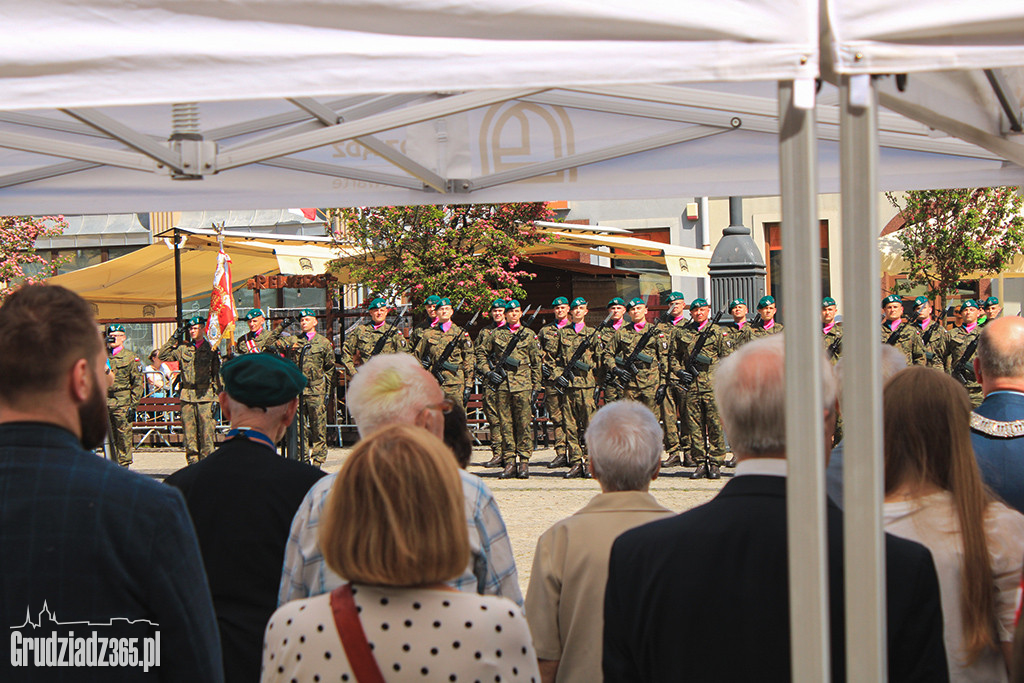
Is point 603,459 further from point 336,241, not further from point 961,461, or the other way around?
point 336,241

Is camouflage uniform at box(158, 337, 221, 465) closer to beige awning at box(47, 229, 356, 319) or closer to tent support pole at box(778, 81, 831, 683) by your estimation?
beige awning at box(47, 229, 356, 319)

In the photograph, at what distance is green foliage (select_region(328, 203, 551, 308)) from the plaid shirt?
1286cm

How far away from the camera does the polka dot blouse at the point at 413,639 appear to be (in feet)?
5.65

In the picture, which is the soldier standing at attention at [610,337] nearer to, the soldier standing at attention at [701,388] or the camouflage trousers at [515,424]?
the soldier standing at attention at [701,388]

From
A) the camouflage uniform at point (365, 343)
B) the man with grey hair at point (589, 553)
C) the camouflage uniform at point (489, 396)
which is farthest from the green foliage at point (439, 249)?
the man with grey hair at point (589, 553)

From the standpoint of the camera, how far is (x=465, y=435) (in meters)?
3.18

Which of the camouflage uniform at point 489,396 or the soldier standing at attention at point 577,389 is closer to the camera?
the soldier standing at attention at point 577,389

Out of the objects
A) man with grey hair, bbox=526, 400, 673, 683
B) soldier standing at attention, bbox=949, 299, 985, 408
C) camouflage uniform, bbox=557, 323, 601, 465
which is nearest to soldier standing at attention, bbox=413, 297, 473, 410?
camouflage uniform, bbox=557, 323, 601, 465

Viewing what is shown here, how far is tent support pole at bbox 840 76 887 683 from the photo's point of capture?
5.50ft

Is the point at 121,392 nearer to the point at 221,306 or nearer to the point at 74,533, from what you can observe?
the point at 221,306

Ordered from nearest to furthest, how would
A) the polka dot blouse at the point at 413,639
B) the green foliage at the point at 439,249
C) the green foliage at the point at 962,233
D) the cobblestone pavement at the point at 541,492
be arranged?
the polka dot blouse at the point at 413,639
the cobblestone pavement at the point at 541,492
the green foliage at the point at 439,249
the green foliage at the point at 962,233

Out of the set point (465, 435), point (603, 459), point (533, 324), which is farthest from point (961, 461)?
point (533, 324)

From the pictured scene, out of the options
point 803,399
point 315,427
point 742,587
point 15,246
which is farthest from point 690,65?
point 15,246

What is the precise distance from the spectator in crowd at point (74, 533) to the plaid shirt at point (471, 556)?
416 millimetres
